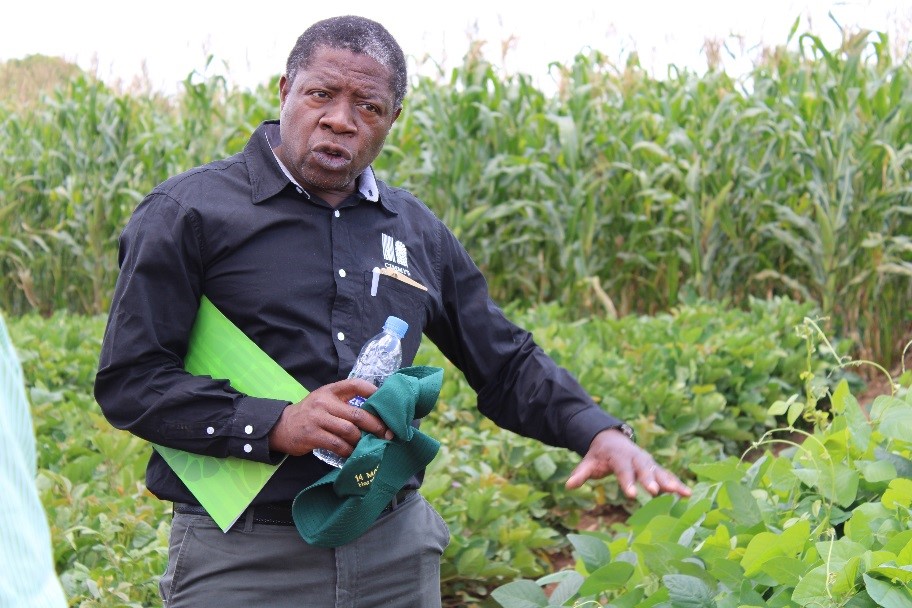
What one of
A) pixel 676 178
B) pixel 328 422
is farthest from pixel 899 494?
pixel 676 178

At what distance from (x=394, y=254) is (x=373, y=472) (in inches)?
19.5

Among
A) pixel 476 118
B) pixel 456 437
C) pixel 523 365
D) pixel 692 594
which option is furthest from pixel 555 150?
pixel 692 594

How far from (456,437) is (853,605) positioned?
2578 mm

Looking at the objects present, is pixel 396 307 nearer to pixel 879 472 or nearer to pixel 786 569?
pixel 786 569

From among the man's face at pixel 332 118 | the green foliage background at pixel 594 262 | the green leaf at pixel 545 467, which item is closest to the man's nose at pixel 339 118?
the man's face at pixel 332 118

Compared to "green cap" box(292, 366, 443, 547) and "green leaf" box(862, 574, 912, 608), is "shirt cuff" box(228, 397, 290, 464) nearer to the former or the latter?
"green cap" box(292, 366, 443, 547)

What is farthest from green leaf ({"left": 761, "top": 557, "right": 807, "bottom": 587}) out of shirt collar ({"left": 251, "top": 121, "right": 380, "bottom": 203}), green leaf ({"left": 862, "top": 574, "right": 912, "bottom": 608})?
shirt collar ({"left": 251, "top": 121, "right": 380, "bottom": 203})

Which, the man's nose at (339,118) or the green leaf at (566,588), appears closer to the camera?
the man's nose at (339,118)

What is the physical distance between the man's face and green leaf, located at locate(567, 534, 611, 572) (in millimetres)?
988

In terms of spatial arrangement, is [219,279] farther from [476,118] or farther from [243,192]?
[476,118]

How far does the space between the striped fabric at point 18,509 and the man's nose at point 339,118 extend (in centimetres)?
110

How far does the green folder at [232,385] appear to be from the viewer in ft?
6.64

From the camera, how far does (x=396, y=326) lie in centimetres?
212

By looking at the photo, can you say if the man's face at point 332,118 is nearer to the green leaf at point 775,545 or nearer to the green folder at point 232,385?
the green folder at point 232,385
